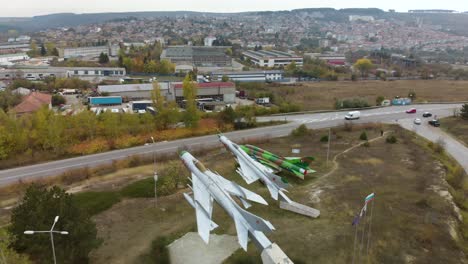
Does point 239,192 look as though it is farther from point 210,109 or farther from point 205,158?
point 210,109

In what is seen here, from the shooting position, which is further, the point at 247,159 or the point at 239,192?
the point at 247,159

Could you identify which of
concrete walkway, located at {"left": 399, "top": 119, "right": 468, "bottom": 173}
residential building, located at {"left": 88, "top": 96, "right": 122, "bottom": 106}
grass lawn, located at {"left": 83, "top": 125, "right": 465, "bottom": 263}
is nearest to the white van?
concrete walkway, located at {"left": 399, "top": 119, "right": 468, "bottom": 173}

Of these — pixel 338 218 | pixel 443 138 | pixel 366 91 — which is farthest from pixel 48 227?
pixel 366 91

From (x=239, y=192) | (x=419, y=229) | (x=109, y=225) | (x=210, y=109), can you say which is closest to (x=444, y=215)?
(x=419, y=229)

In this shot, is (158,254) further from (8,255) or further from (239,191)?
(8,255)

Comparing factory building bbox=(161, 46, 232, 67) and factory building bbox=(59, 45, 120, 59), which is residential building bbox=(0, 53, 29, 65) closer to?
factory building bbox=(59, 45, 120, 59)

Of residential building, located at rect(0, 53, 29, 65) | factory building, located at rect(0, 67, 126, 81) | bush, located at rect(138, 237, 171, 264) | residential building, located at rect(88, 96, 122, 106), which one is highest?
residential building, located at rect(0, 53, 29, 65)
